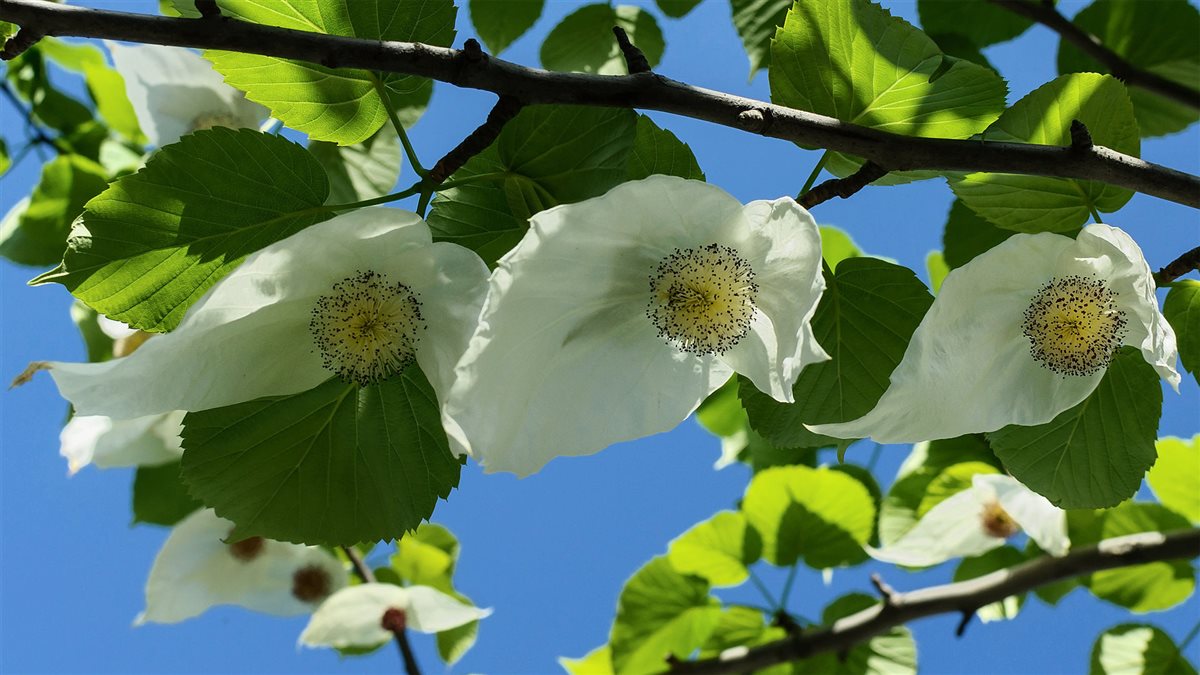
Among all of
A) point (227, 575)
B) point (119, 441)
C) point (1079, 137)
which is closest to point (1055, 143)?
point (1079, 137)

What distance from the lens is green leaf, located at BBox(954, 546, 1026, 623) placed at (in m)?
1.47

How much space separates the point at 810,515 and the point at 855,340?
0.70 metres

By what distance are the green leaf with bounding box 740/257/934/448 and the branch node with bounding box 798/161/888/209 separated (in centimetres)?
6

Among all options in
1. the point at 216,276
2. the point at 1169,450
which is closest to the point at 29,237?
the point at 216,276

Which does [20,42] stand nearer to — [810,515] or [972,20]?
[810,515]

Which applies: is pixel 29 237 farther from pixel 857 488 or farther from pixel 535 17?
pixel 857 488

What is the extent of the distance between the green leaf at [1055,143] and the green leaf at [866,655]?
2.91ft

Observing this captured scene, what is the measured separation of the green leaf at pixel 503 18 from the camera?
1.26m

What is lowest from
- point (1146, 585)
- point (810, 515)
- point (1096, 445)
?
point (1096, 445)

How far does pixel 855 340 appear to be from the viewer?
0.74 metres

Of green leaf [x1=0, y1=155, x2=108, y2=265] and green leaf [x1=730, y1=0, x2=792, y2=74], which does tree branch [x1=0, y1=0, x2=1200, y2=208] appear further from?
green leaf [x1=0, y1=155, x2=108, y2=265]

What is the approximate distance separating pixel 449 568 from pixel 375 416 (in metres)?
1.04

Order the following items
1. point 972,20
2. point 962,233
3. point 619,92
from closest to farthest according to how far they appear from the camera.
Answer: point 619,92, point 962,233, point 972,20

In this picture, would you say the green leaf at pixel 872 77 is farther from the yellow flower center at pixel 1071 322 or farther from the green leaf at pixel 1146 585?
the green leaf at pixel 1146 585
